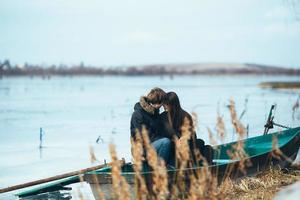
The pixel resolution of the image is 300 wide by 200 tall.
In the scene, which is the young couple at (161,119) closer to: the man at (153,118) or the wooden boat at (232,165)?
the man at (153,118)

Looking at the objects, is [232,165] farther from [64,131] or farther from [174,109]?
[64,131]

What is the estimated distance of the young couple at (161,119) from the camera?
18.9 feet

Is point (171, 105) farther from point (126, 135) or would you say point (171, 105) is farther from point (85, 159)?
point (126, 135)

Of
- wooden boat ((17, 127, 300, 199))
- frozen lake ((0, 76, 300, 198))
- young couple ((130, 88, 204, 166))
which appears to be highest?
young couple ((130, 88, 204, 166))

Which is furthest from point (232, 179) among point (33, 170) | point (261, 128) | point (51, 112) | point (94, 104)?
point (94, 104)

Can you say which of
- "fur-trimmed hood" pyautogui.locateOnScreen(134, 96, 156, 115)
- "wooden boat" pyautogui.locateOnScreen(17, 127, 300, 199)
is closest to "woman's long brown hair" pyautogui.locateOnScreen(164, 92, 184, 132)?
"fur-trimmed hood" pyautogui.locateOnScreen(134, 96, 156, 115)

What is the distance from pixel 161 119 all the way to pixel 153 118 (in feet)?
0.32

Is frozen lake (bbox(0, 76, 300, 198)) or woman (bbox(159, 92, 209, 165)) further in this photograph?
frozen lake (bbox(0, 76, 300, 198))

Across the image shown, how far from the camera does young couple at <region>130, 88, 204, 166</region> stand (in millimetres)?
5758

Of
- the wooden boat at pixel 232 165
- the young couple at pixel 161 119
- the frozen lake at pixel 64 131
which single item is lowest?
the frozen lake at pixel 64 131

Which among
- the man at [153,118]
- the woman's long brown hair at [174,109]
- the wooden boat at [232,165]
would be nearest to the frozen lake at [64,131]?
the woman's long brown hair at [174,109]

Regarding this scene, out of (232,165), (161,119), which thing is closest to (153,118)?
(161,119)

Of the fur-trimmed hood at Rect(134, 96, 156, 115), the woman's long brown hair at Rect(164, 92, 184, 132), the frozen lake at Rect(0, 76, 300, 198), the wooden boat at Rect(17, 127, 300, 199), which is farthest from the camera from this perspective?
the frozen lake at Rect(0, 76, 300, 198)

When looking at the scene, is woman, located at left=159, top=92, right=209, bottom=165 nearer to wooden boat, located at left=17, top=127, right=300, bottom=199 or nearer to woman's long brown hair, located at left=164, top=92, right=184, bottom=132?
woman's long brown hair, located at left=164, top=92, right=184, bottom=132
